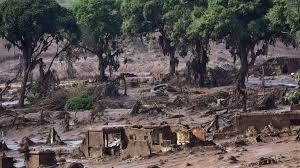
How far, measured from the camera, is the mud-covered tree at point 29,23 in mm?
60188

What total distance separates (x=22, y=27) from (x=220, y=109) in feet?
63.6

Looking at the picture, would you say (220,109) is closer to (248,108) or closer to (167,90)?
(248,108)

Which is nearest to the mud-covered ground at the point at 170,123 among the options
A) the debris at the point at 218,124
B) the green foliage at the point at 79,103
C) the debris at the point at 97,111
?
the debris at the point at 97,111

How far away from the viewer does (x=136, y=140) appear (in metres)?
32.1

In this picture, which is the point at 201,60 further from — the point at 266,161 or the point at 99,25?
the point at 266,161

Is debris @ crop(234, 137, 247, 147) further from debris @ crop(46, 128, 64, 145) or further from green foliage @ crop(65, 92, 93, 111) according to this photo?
green foliage @ crop(65, 92, 93, 111)

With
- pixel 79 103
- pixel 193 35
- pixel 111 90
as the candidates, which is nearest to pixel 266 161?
pixel 79 103

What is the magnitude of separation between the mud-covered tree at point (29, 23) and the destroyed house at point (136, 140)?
2589cm

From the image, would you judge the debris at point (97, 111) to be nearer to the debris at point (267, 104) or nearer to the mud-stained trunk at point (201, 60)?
the debris at point (267, 104)

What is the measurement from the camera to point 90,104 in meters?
54.0

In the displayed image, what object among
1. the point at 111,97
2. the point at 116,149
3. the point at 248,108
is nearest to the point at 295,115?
the point at 116,149

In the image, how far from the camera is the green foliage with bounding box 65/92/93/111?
53531 millimetres

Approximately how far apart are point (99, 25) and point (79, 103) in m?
21.9

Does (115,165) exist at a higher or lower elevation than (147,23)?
lower
